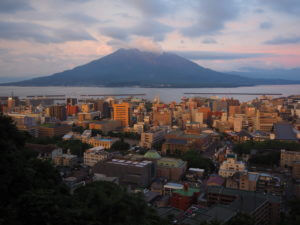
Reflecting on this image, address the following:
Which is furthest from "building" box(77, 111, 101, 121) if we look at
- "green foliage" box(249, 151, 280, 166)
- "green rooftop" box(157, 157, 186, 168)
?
"green foliage" box(249, 151, 280, 166)

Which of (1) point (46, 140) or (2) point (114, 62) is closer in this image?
(1) point (46, 140)

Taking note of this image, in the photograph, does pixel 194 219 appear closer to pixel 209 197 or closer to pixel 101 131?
pixel 209 197

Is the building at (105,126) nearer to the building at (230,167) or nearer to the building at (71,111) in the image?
the building at (71,111)

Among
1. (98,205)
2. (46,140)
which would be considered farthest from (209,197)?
(46,140)

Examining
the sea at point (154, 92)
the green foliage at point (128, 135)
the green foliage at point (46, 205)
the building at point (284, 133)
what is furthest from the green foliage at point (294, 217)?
the sea at point (154, 92)

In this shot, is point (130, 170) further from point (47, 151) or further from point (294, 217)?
point (294, 217)

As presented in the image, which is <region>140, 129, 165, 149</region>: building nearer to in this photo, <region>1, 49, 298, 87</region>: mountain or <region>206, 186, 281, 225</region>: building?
<region>206, 186, 281, 225</region>: building

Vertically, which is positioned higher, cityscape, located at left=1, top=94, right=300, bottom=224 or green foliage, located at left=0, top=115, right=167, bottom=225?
green foliage, located at left=0, top=115, right=167, bottom=225
